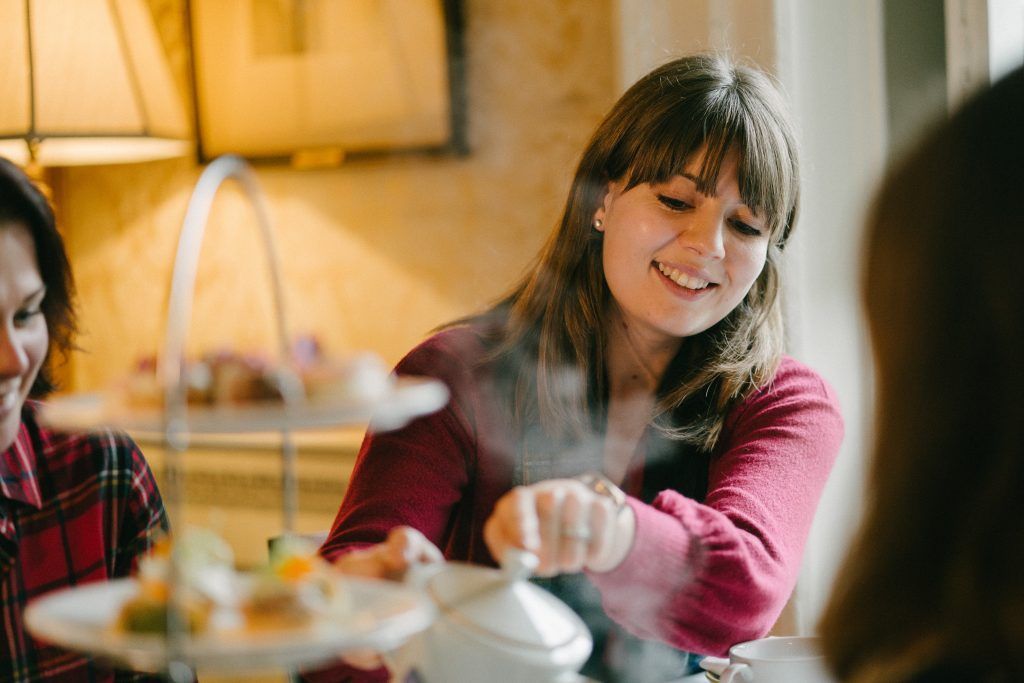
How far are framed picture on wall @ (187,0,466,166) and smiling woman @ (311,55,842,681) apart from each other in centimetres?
79

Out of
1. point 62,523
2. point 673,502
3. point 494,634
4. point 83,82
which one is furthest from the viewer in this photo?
point 83,82

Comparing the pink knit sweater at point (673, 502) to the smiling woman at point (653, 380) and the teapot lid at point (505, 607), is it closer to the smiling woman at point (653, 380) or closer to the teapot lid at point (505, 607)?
the smiling woman at point (653, 380)

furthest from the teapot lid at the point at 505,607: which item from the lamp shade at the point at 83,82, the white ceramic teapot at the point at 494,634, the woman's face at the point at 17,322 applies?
the lamp shade at the point at 83,82

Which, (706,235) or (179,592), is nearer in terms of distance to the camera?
(179,592)

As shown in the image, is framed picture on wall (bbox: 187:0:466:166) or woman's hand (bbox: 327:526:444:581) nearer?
woman's hand (bbox: 327:526:444:581)

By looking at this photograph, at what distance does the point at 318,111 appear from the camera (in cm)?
239

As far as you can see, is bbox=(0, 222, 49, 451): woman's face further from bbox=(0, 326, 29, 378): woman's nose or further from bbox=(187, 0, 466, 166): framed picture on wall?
bbox=(187, 0, 466, 166): framed picture on wall

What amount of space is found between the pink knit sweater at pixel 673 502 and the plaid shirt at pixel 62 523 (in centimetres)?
25

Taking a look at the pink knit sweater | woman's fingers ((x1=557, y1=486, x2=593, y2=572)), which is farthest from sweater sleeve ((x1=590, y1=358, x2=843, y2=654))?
woman's fingers ((x1=557, y1=486, x2=593, y2=572))

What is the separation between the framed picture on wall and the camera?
89.5 inches

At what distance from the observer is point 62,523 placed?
4.14 feet

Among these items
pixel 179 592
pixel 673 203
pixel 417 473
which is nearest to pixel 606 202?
pixel 673 203

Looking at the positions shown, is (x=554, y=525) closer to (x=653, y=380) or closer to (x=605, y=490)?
(x=605, y=490)

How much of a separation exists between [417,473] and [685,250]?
1.40 feet
